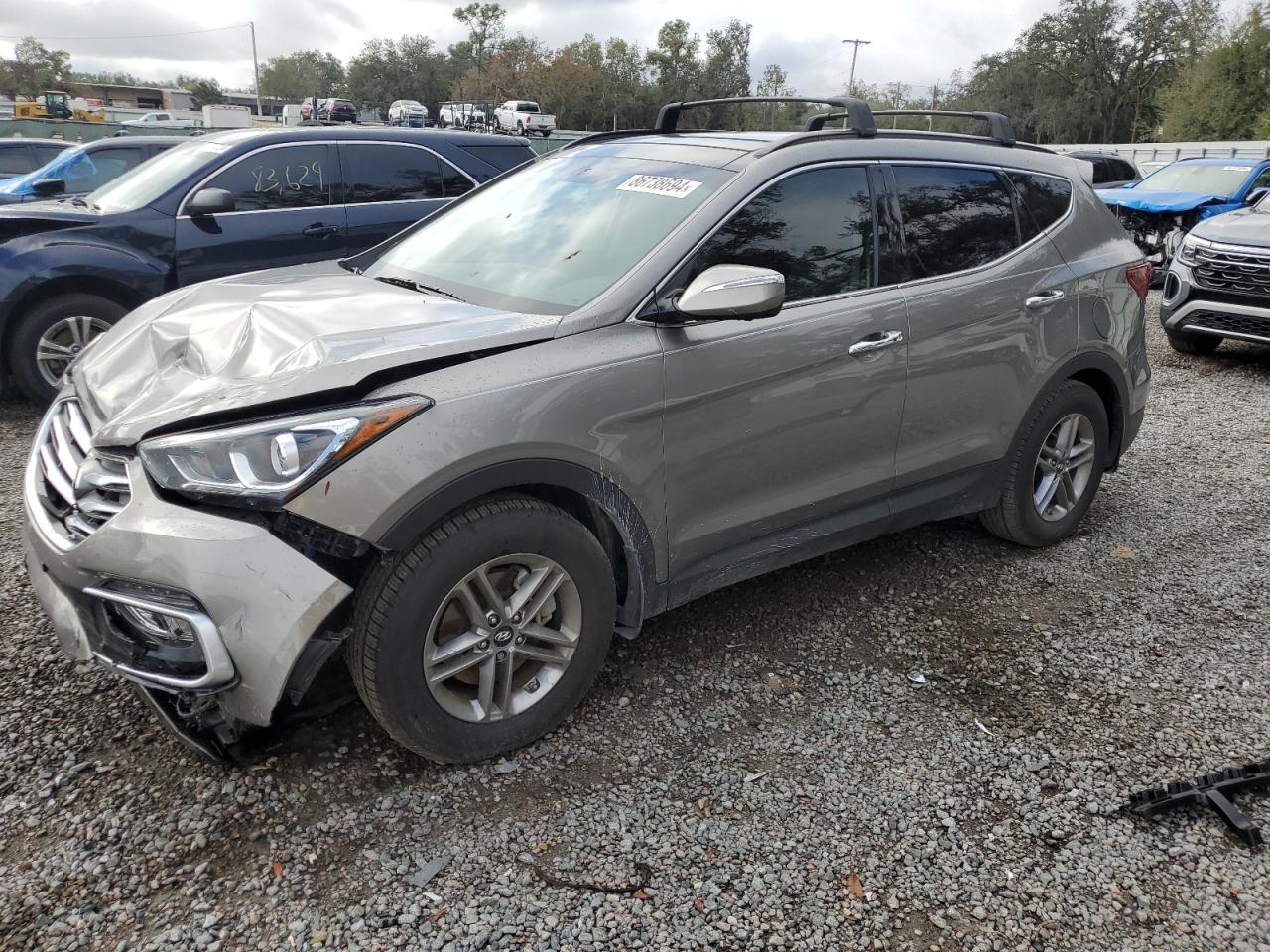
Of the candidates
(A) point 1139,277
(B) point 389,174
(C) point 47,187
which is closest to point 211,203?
(B) point 389,174

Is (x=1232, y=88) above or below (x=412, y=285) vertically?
above

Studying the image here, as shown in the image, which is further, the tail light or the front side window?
the front side window

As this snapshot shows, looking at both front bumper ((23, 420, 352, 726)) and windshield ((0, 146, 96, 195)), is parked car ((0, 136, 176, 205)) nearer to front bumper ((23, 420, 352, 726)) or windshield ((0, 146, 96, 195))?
windshield ((0, 146, 96, 195))

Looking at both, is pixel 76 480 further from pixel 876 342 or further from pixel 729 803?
pixel 876 342

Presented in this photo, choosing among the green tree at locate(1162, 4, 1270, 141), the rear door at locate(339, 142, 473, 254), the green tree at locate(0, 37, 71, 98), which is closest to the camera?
the rear door at locate(339, 142, 473, 254)

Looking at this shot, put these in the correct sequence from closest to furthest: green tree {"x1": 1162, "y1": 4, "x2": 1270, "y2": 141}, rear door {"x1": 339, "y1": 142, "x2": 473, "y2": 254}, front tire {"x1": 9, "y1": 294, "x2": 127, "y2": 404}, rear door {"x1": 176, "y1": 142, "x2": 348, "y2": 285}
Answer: front tire {"x1": 9, "y1": 294, "x2": 127, "y2": 404}, rear door {"x1": 176, "y1": 142, "x2": 348, "y2": 285}, rear door {"x1": 339, "y1": 142, "x2": 473, "y2": 254}, green tree {"x1": 1162, "y1": 4, "x2": 1270, "y2": 141}

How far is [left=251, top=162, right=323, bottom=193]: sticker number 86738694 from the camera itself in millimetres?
6691

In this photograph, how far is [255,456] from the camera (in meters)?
2.34

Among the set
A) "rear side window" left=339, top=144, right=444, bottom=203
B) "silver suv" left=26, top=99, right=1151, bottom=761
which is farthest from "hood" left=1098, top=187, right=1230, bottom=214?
"silver suv" left=26, top=99, right=1151, bottom=761

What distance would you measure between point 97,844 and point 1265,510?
213 inches

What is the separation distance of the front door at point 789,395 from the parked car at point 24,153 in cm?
1174

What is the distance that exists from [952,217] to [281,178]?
4879mm

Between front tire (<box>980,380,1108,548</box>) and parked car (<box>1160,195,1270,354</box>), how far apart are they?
4640 mm

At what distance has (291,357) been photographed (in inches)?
102
